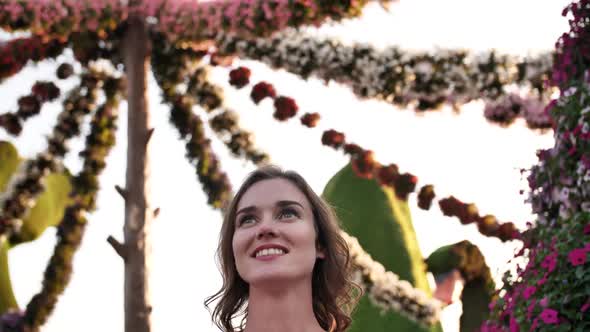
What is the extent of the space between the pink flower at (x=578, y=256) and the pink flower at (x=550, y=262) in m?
0.19

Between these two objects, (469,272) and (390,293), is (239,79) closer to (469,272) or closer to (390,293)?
(390,293)

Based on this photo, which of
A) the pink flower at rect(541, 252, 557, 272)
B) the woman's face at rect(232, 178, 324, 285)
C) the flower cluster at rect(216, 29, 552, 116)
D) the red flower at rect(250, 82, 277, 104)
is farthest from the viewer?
the red flower at rect(250, 82, 277, 104)

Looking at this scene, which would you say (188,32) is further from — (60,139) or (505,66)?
(505,66)

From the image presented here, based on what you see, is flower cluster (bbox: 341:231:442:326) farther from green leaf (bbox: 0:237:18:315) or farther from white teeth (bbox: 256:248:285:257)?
green leaf (bbox: 0:237:18:315)

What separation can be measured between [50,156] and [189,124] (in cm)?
167

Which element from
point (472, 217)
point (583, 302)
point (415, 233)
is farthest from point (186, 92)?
point (583, 302)

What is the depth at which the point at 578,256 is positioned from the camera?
5.46 metres

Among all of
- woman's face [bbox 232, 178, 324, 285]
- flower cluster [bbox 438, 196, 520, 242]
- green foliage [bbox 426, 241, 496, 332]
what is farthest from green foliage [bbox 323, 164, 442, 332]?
woman's face [bbox 232, 178, 324, 285]

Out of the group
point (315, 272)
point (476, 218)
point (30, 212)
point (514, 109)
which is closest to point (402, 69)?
point (514, 109)

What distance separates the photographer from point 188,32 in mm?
9375

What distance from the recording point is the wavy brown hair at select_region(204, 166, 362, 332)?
14.2ft

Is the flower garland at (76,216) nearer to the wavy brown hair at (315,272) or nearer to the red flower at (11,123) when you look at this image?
the red flower at (11,123)

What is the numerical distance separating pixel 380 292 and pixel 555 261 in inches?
148

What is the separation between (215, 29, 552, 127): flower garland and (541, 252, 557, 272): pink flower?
3.70 meters
